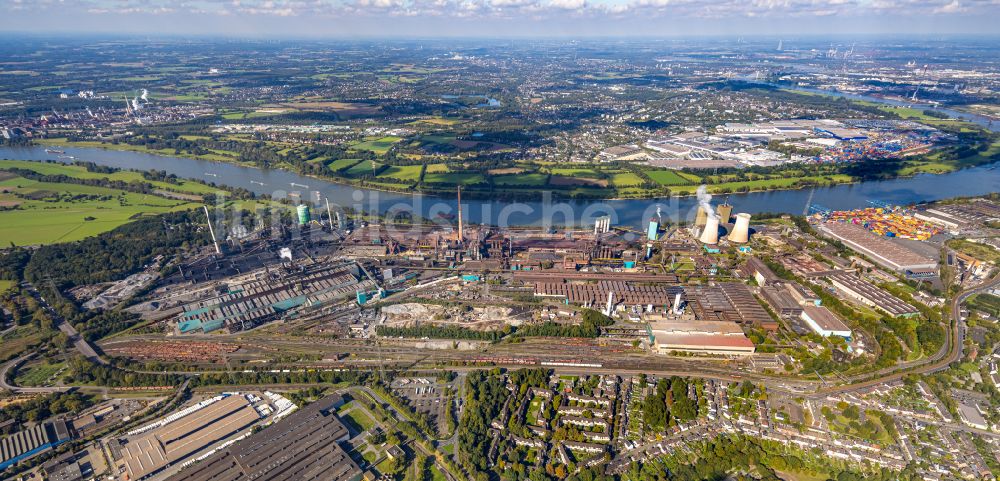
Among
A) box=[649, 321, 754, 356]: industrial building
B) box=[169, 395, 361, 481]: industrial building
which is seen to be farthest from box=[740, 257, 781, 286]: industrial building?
box=[169, 395, 361, 481]: industrial building

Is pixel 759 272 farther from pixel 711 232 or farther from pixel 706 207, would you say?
pixel 706 207

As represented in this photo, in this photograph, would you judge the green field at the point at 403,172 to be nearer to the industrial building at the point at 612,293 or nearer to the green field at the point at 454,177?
the green field at the point at 454,177

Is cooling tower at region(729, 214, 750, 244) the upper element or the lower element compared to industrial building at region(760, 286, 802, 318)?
upper

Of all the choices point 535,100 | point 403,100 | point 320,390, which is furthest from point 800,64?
point 320,390

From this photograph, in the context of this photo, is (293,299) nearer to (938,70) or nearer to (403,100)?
(403,100)

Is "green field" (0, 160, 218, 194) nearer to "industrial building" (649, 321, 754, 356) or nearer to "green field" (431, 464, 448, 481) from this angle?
"green field" (431, 464, 448, 481)
